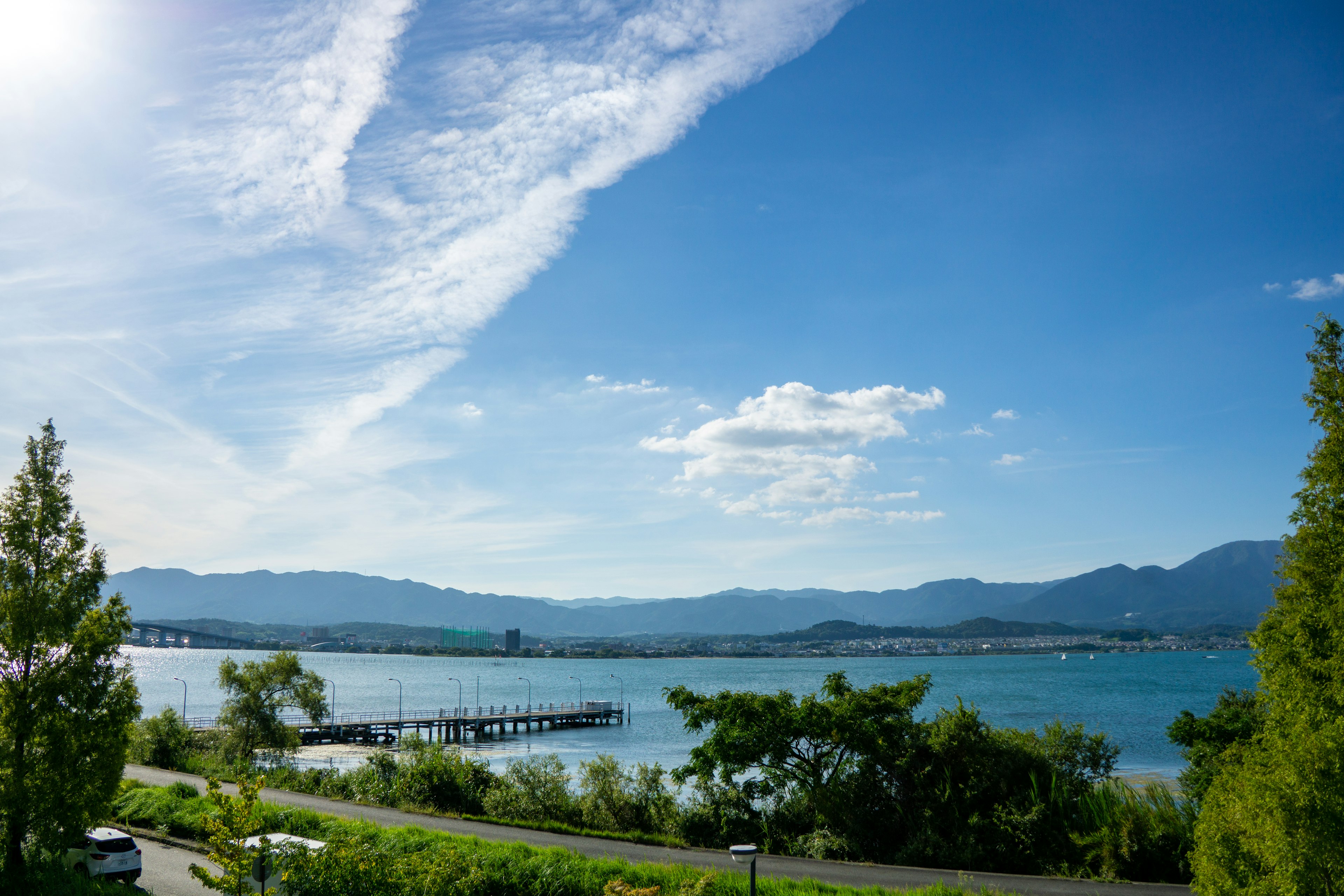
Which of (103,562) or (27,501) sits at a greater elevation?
(27,501)

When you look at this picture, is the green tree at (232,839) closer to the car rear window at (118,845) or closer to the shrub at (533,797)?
the car rear window at (118,845)

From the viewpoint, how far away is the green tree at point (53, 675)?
15086 mm

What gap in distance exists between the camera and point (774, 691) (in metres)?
114

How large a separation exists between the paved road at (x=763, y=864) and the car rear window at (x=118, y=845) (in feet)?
4.05

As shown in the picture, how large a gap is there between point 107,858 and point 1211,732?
103 feet

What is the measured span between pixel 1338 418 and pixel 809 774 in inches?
651

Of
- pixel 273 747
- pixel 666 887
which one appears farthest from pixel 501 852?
pixel 273 747

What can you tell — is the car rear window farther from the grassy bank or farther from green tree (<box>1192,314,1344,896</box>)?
green tree (<box>1192,314,1344,896</box>)

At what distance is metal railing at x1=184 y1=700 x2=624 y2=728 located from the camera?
81312 mm

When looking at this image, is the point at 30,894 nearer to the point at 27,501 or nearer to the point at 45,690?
A: the point at 45,690

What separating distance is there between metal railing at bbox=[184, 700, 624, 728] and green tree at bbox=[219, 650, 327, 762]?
97.3ft

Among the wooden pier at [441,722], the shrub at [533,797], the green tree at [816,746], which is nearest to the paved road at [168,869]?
the shrub at [533,797]

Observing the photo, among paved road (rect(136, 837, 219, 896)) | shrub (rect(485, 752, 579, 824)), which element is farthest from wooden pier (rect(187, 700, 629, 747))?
paved road (rect(136, 837, 219, 896))

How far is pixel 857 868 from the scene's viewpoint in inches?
722
